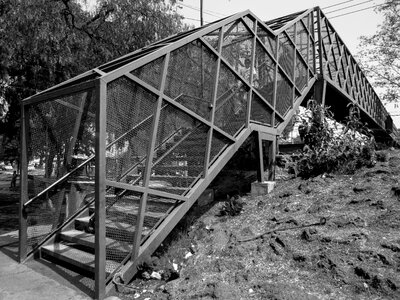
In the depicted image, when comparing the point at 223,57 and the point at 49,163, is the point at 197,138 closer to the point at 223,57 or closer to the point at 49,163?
the point at 223,57

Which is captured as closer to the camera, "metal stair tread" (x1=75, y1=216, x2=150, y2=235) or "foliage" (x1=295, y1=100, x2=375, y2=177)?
"metal stair tread" (x1=75, y1=216, x2=150, y2=235)

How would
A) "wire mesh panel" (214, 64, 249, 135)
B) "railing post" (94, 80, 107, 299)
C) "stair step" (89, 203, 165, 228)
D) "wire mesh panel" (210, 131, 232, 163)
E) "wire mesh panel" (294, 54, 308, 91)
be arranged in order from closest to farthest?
"railing post" (94, 80, 107, 299), "stair step" (89, 203, 165, 228), "wire mesh panel" (210, 131, 232, 163), "wire mesh panel" (214, 64, 249, 135), "wire mesh panel" (294, 54, 308, 91)

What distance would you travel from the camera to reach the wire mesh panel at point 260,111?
6390mm

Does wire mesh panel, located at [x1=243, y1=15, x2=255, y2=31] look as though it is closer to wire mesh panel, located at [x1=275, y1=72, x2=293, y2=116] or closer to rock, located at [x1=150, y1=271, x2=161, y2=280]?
wire mesh panel, located at [x1=275, y1=72, x2=293, y2=116]

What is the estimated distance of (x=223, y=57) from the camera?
5.52 meters

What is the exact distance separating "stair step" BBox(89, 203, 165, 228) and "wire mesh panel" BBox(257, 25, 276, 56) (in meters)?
4.13

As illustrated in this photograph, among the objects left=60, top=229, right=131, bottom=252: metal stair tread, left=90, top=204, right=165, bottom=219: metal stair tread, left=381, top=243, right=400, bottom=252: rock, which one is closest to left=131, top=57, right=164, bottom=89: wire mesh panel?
left=90, top=204, right=165, bottom=219: metal stair tread

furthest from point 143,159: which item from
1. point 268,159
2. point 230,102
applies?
point 268,159

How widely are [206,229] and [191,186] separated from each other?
72cm

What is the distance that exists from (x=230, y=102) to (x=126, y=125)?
2.31 metres

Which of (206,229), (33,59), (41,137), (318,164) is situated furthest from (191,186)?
(33,59)

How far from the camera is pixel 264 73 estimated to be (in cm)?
683

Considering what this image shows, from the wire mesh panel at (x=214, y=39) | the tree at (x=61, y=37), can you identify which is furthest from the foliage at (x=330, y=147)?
the tree at (x=61, y=37)

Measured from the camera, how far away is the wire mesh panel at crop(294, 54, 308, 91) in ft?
27.7
